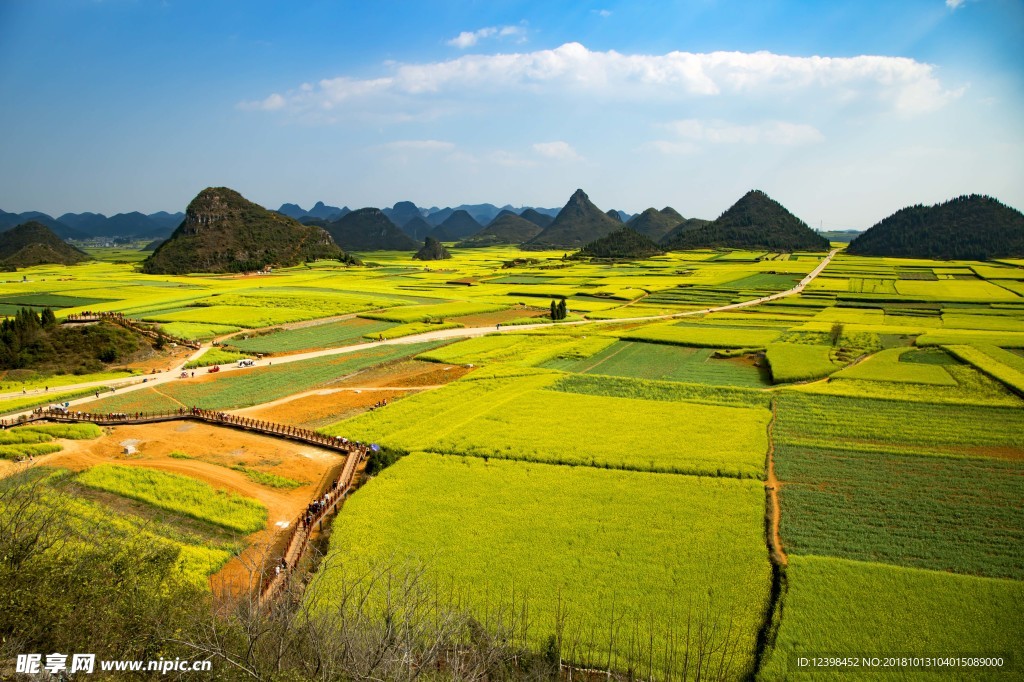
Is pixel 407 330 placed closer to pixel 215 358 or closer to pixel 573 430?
pixel 215 358

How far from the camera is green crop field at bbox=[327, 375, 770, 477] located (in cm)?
3140

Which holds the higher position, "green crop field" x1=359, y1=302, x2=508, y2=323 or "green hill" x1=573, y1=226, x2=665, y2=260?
"green hill" x1=573, y1=226, x2=665, y2=260

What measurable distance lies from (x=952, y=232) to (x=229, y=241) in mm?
187071

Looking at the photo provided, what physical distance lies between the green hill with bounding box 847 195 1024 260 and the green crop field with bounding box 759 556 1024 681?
167240mm

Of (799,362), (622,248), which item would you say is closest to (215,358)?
(799,362)

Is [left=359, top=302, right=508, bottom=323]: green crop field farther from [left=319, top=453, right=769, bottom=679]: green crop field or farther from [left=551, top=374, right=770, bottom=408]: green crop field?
[left=319, top=453, right=769, bottom=679]: green crop field

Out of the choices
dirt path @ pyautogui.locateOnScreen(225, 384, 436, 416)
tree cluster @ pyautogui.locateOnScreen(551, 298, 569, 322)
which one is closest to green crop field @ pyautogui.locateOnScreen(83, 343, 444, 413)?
dirt path @ pyautogui.locateOnScreen(225, 384, 436, 416)

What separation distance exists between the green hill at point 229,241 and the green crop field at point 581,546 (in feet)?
439

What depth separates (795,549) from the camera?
22.4 meters

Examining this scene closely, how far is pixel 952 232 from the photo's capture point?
15925 cm

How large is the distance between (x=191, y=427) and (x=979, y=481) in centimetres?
4408

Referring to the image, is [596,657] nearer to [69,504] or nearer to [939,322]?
[69,504]

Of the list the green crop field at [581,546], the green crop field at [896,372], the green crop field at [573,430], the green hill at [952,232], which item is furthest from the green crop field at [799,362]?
the green hill at [952,232]

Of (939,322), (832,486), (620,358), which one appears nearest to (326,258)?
(620,358)
